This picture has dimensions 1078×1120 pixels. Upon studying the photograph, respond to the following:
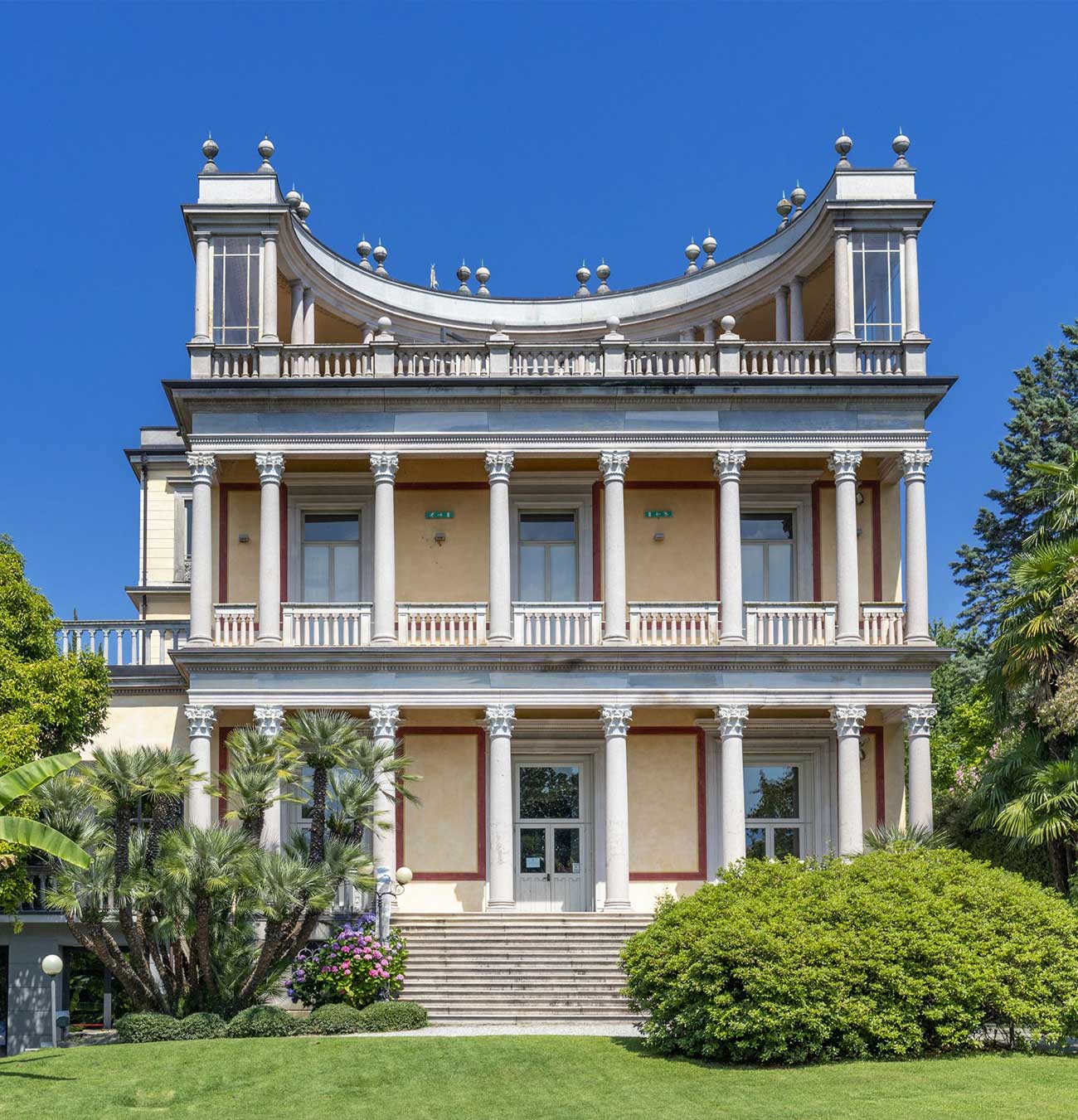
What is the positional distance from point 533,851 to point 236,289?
1263 centimetres

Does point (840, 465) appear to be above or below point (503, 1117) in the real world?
above

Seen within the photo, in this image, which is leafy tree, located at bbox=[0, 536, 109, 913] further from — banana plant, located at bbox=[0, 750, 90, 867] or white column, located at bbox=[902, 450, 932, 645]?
white column, located at bbox=[902, 450, 932, 645]

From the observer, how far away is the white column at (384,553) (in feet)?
102

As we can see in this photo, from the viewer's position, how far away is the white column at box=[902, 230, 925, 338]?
3189cm

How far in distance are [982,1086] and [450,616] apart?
15696 mm

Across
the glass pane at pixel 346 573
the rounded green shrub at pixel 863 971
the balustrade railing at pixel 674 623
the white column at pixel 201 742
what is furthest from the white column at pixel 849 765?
the white column at pixel 201 742

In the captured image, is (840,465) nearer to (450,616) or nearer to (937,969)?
(450,616)

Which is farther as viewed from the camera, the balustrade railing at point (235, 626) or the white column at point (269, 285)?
the white column at point (269, 285)

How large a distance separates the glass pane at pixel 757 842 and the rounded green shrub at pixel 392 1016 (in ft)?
32.3

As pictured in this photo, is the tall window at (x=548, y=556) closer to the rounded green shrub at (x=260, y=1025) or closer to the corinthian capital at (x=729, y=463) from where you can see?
the corinthian capital at (x=729, y=463)

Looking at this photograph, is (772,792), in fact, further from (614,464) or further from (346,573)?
(346,573)

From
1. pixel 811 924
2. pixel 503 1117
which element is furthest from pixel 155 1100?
pixel 811 924

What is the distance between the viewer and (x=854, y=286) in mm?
32312

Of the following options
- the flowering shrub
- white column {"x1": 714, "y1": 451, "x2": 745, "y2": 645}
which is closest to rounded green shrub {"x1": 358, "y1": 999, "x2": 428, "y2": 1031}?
the flowering shrub
